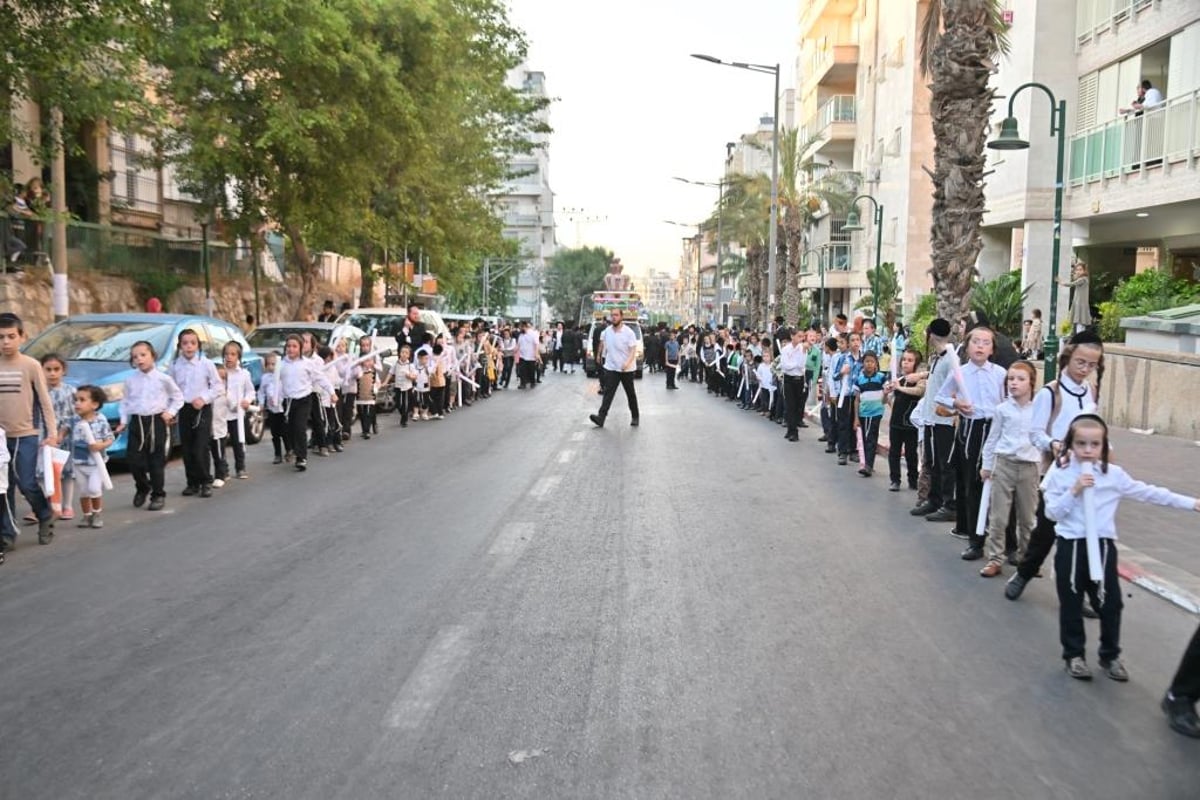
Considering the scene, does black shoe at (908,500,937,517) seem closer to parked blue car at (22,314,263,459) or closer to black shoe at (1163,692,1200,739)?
black shoe at (1163,692,1200,739)

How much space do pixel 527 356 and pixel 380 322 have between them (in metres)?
8.32

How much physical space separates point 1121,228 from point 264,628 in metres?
26.2

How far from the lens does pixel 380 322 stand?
24047 mm

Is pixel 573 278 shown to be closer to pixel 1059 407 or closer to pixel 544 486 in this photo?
pixel 544 486

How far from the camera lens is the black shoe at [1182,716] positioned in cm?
484

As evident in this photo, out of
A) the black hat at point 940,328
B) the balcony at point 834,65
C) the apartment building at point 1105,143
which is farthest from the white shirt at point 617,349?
the balcony at point 834,65

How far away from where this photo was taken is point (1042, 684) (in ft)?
18.0

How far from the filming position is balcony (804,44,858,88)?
52781 millimetres

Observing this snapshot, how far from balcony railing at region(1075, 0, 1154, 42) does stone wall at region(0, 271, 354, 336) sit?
2241cm

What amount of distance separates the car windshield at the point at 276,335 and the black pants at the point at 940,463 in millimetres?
11516

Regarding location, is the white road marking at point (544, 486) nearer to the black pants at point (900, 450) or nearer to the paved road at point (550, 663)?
the paved road at point (550, 663)

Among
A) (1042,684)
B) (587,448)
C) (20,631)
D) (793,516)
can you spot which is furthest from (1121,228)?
(20,631)

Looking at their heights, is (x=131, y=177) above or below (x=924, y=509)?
above

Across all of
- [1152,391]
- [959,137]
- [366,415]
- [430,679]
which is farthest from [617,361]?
[430,679]
